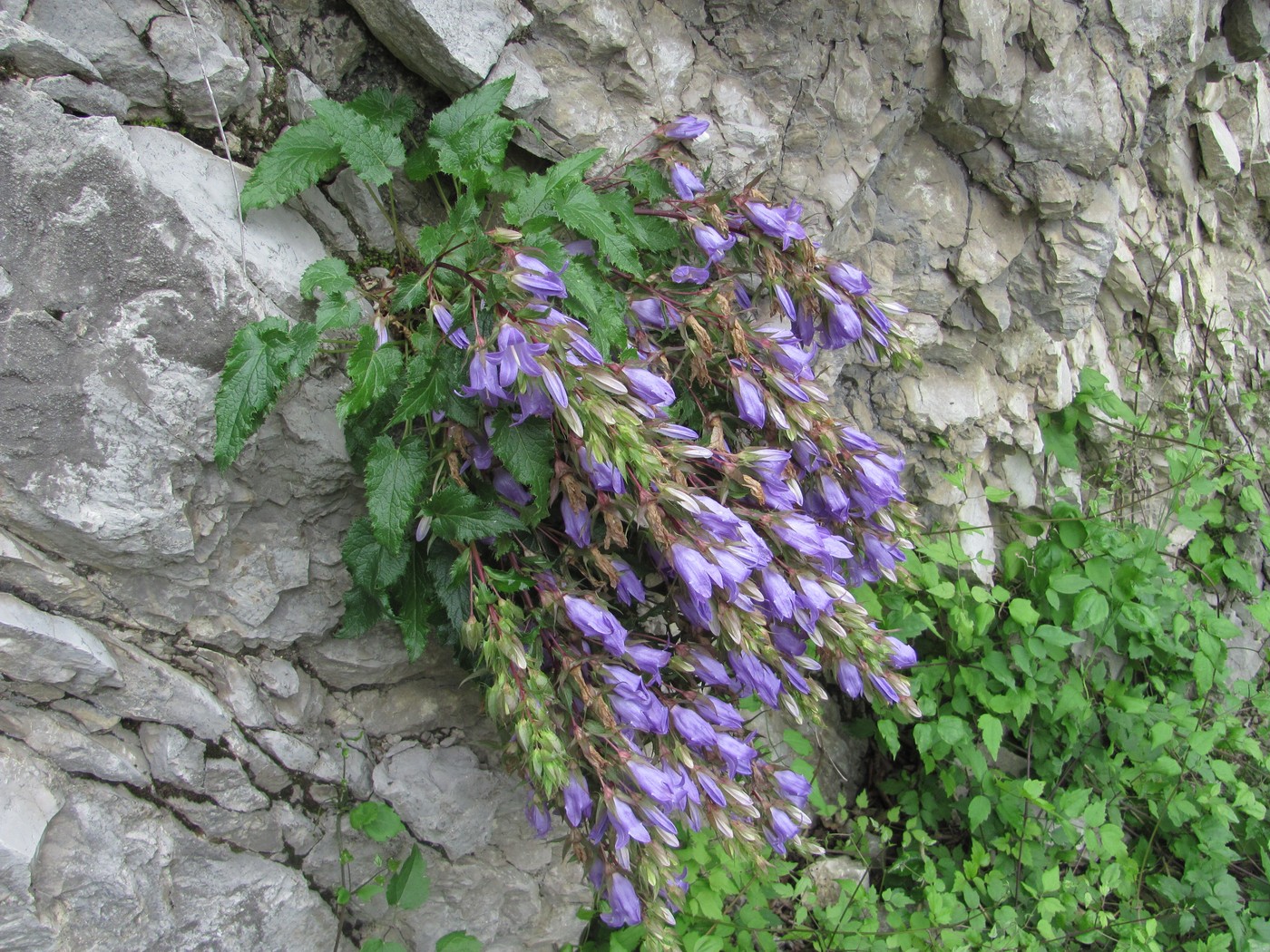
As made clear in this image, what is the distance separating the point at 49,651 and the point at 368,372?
0.92 meters

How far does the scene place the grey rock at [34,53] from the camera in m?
1.83

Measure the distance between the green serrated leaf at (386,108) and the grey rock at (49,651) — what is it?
1.38 meters

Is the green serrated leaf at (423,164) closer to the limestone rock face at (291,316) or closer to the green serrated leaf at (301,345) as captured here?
the limestone rock face at (291,316)

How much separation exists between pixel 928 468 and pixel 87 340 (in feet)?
9.62

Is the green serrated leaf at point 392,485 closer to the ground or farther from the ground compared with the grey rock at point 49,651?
farther from the ground

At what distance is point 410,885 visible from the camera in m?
2.45

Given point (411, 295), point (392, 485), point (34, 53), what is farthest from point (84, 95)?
point (392, 485)

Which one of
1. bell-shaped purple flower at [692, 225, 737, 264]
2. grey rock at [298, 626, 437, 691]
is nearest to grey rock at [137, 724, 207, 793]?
grey rock at [298, 626, 437, 691]

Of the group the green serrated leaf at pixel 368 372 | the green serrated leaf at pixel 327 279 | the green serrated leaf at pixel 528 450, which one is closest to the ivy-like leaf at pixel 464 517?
the green serrated leaf at pixel 528 450

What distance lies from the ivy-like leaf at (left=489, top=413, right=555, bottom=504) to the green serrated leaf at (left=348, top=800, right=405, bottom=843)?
3.66 ft

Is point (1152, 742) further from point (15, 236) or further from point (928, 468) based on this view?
point (15, 236)

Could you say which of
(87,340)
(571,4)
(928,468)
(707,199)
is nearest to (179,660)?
(87,340)

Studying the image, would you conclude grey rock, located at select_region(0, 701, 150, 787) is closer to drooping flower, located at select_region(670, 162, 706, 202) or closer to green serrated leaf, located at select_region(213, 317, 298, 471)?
green serrated leaf, located at select_region(213, 317, 298, 471)

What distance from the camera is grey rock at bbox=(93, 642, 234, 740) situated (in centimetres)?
208
